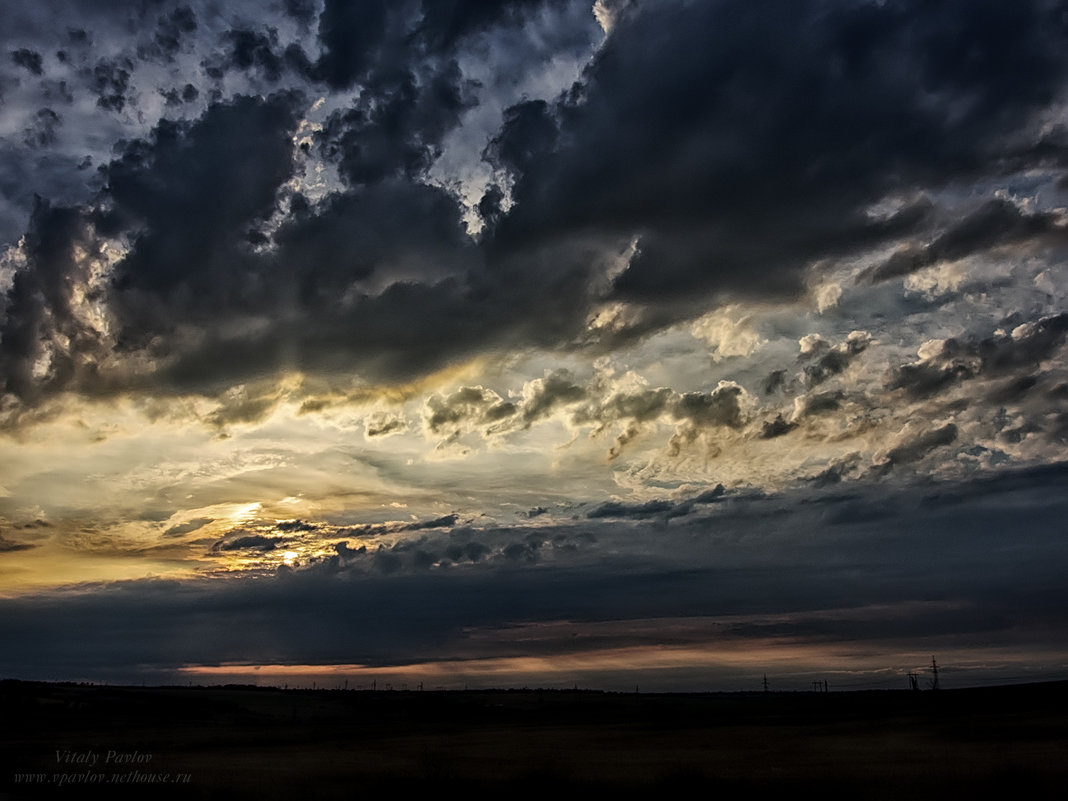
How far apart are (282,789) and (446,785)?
8.57m

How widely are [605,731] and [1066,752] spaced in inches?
2011

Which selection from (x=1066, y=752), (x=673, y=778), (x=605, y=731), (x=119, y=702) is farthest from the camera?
(x=119, y=702)

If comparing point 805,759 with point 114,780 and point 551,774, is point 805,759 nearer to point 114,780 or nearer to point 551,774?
point 551,774

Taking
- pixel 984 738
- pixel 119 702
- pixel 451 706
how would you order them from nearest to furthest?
pixel 984 738 < pixel 119 702 < pixel 451 706

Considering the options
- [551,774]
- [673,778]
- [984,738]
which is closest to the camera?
[673,778]

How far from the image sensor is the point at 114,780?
4694 centimetres

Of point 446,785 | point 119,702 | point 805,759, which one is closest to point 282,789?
point 446,785

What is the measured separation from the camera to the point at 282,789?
43094 mm

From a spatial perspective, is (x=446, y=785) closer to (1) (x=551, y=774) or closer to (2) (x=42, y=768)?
(1) (x=551, y=774)

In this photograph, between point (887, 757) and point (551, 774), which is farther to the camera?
point (887, 757)

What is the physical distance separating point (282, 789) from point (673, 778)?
19.8 metres

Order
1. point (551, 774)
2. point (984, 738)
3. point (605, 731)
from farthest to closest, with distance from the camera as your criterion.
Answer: point (605, 731) < point (984, 738) < point (551, 774)

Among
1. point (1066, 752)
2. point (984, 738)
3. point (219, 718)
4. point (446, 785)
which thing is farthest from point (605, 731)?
point (219, 718)

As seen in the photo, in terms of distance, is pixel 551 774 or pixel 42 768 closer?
pixel 551 774
